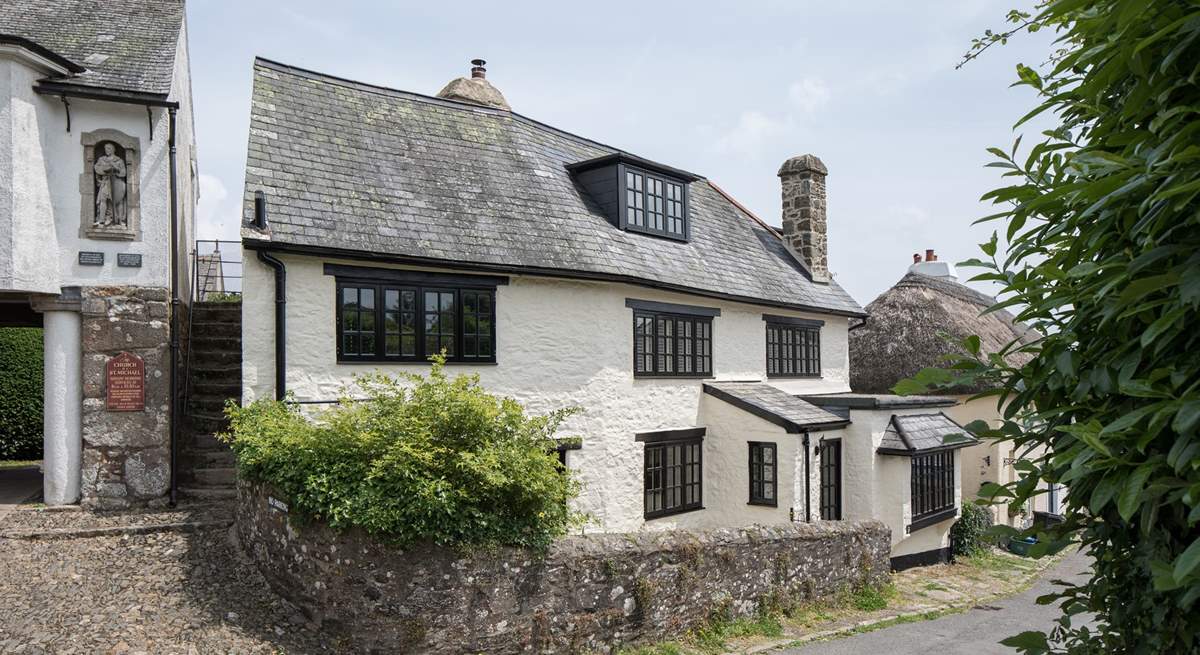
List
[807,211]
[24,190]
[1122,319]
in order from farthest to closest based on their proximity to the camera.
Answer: [807,211] < [24,190] < [1122,319]

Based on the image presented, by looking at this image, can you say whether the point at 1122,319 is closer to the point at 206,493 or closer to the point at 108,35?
the point at 206,493

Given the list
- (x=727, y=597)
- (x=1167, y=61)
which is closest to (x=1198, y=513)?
(x=1167, y=61)

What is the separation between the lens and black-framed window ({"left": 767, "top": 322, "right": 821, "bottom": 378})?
58.3ft

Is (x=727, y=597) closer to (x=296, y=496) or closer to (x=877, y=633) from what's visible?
(x=877, y=633)

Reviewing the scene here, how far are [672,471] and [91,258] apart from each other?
10.3 meters

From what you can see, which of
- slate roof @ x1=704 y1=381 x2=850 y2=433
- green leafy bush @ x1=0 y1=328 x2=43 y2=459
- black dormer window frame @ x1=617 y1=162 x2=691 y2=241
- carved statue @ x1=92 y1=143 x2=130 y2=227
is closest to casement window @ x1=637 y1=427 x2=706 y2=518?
slate roof @ x1=704 y1=381 x2=850 y2=433

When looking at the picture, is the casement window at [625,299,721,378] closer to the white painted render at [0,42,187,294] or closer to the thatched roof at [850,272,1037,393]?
the white painted render at [0,42,187,294]

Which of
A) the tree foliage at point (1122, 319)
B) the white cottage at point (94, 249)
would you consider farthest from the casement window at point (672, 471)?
the tree foliage at point (1122, 319)

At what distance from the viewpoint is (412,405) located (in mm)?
→ 8773

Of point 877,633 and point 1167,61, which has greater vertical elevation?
point 1167,61

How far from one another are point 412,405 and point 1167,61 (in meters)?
7.76

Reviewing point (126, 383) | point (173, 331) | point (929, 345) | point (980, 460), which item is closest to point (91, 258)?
point (173, 331)

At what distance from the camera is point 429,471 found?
26.9ft

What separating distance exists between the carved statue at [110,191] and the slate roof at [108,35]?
40.5 inches
